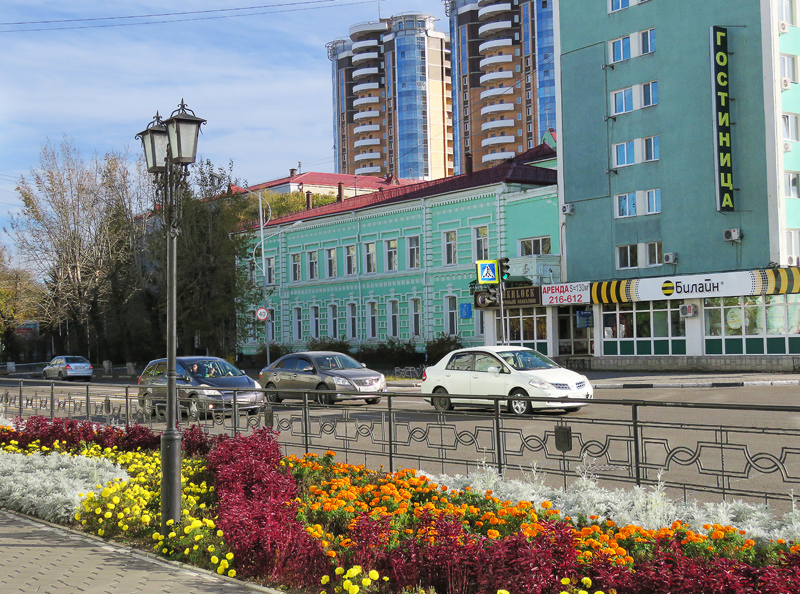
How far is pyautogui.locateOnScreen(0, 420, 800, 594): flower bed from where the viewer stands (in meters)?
5.09

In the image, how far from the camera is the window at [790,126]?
33875mm

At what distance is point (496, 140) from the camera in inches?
4227

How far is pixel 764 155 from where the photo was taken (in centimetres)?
3322

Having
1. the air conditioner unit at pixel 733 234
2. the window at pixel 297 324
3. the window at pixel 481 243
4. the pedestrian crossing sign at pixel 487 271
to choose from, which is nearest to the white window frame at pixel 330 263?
the window at pixel 297 324

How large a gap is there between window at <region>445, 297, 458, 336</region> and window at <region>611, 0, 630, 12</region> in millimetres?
15592

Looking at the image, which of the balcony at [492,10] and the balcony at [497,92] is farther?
the balcony at [492,10]

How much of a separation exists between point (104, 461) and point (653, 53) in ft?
107

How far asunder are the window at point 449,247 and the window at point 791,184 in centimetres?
1615

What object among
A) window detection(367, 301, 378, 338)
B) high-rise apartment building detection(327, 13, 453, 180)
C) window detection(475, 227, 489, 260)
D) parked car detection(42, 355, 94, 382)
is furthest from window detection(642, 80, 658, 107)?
high-rise apartment building detection(327, 13, 453, 180)

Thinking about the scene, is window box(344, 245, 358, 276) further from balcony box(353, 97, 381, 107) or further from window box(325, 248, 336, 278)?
balcony box(353, 97, 381, 107)

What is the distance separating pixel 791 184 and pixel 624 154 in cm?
720

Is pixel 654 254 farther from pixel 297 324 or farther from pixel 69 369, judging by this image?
pixel 69 369

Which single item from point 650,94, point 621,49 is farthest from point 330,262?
point 650,94

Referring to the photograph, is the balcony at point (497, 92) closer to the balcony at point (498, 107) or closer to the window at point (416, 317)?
the balcony at point (498, 107)
